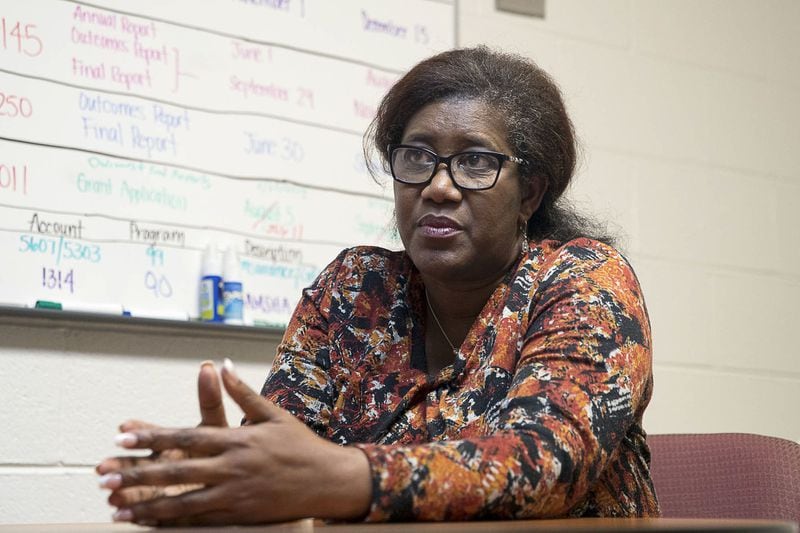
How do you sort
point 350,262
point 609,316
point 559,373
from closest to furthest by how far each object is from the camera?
point 559,373 → point 609,316 → point 350,262

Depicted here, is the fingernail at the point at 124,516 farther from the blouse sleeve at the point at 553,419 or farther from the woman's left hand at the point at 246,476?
the blouse sleeve at the point at 553,419

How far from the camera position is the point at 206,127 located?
2.41 meters

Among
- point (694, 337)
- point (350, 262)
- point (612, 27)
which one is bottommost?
point (694, 337)

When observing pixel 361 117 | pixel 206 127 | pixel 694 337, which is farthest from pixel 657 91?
pixel 206 127

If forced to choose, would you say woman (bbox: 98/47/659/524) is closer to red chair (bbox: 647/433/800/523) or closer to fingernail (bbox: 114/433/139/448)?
fingernail (bbox: 114/433/139/448)

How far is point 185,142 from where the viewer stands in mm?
2375

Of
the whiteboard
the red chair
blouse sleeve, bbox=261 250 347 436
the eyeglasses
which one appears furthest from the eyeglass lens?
the red chair

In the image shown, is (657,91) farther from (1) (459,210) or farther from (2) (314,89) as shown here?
(1) (459,210)

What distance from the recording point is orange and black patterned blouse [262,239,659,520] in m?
1.06

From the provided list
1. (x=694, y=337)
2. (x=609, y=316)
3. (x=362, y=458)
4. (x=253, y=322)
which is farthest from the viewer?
(x=694, y=337)

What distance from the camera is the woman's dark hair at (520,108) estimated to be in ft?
5.65

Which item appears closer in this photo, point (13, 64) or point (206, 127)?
point (13, 64)

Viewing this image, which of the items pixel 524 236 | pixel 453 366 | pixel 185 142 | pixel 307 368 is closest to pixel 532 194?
pixel 524 236

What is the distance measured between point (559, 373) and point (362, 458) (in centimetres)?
37
